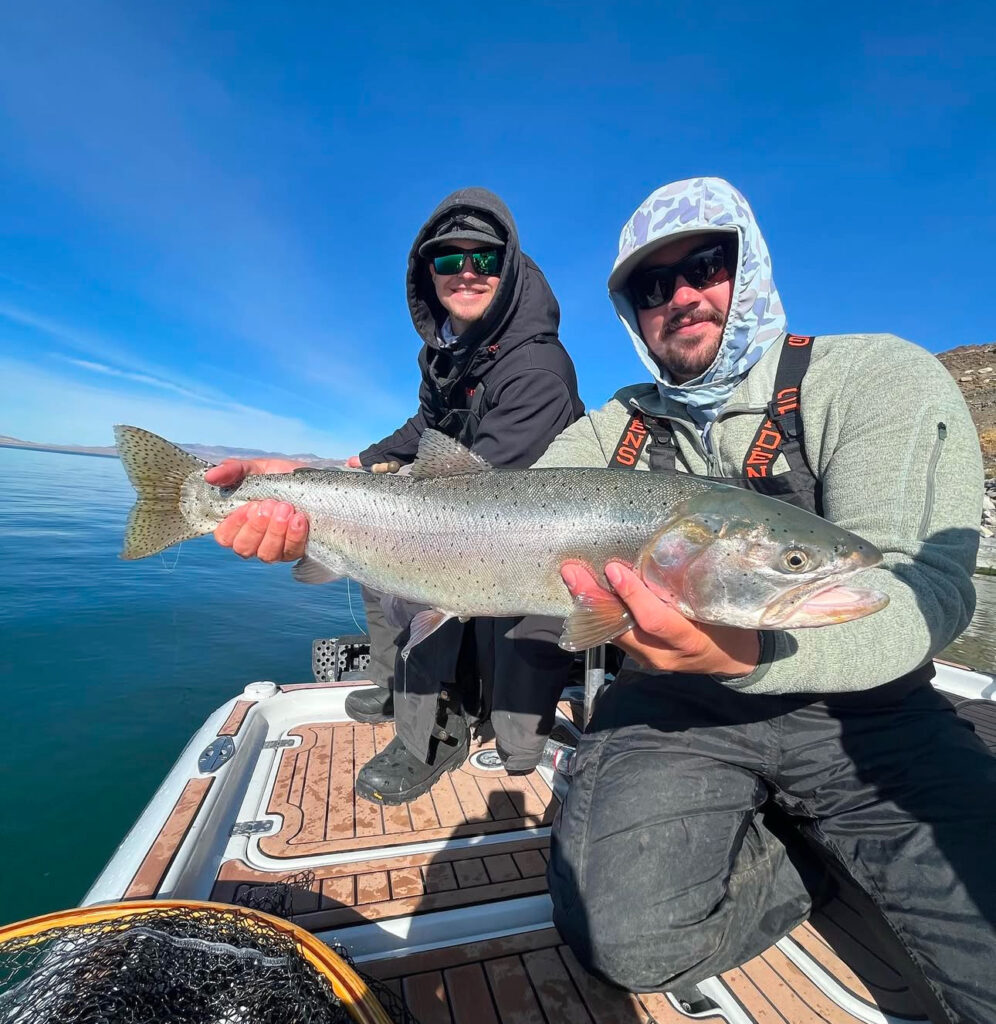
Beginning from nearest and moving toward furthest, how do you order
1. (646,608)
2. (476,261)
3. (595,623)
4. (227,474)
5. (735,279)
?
(646,608) → (595,623) → (735,279) → (227,474) → (476,261)

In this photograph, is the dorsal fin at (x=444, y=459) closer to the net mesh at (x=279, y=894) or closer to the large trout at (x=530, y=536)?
the large trout at (x=530, y=536)

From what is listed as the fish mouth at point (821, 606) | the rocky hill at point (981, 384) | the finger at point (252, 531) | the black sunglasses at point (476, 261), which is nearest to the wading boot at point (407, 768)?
the finger at point (252, 531)

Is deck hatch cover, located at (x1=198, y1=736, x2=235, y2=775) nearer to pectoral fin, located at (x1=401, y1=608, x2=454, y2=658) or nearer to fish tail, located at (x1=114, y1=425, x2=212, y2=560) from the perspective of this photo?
fish tail, located at (x1=114, y1=425, x2=212, y2=560)

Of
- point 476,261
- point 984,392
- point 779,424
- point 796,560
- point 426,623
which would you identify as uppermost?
point 984,392

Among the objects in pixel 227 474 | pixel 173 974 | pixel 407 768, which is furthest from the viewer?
pixel 407 768

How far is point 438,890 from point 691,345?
12.7ft

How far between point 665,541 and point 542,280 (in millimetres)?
3666

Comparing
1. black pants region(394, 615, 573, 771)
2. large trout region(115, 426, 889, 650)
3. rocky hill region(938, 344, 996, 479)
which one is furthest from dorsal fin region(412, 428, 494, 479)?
rocky hill region(938, 344, 996, 479)

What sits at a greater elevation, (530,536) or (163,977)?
(530,536)

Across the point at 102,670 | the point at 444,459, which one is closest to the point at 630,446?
the point at 444,459

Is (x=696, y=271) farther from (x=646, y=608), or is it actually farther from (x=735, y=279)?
(x=646, y=608)

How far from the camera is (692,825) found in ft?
9.70

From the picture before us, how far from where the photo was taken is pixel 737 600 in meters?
2.61

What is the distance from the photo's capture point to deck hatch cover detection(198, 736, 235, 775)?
4117 mm
